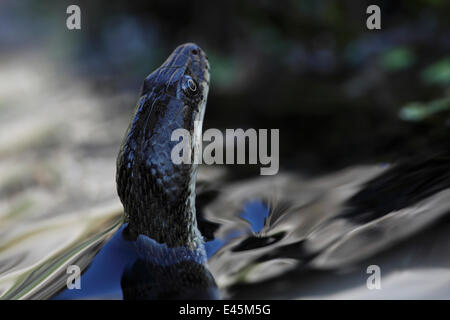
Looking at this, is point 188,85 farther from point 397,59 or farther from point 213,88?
point 397,59

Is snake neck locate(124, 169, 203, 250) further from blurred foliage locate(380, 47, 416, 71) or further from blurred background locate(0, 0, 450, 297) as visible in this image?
blurred foliage locate(380, 47, 416, 71)

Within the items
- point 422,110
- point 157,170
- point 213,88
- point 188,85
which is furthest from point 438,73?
point 157,170

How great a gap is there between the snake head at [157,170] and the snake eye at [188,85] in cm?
2

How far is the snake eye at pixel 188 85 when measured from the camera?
1896mm

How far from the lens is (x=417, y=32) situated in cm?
470

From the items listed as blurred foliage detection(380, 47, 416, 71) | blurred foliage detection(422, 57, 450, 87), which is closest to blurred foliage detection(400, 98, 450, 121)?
blurred foliage detection(422, 57, 450, 87)

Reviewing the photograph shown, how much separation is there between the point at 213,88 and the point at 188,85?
273cm

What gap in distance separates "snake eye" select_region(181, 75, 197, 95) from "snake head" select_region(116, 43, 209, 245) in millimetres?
20

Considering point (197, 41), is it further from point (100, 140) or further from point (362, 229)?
point (362, 229)

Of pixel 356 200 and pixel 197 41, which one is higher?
pixel 197 41

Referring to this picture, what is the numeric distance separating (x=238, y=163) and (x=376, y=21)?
2.50 metres

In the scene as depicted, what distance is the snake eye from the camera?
1896 mm

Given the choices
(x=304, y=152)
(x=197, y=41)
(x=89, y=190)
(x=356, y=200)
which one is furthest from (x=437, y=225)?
(x=197, y=41)

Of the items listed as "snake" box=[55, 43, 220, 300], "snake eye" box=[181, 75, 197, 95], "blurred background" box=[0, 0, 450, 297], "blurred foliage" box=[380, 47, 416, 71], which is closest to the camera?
"snake" box=[55, 43, 220, 300]
